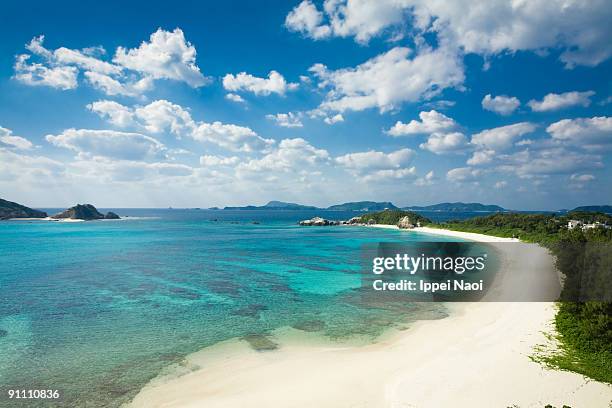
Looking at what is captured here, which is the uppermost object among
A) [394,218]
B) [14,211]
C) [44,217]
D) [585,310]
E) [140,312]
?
[14,211]

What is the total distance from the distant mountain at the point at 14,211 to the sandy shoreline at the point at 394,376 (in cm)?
20727

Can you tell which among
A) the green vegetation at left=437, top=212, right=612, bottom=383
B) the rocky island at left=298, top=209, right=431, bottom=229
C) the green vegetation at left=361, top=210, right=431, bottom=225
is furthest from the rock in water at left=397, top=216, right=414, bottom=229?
the green vegetation at left=437, top=212, right=612, bottom=383

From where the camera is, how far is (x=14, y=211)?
171 meters

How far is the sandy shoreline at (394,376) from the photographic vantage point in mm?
13781

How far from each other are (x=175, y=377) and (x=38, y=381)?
6.34m

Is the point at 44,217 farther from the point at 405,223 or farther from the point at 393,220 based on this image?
the point at 405,223

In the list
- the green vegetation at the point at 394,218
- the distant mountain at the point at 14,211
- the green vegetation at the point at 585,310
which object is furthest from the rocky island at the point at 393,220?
the distant mountain at the point at 14,211

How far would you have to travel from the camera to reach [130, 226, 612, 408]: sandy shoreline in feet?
45.2

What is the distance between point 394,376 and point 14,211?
725ft

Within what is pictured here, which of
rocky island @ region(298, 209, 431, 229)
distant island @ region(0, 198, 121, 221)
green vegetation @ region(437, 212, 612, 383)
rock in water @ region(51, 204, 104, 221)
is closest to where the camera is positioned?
green vegetation @ region(437, 212, 612, 383)

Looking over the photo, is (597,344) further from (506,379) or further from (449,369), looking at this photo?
(449,369)

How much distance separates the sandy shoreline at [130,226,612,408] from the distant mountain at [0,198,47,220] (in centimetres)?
20727

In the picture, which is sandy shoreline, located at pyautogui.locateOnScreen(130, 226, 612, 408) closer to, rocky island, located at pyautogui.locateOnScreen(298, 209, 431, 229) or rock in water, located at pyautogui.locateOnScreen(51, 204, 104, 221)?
rocky island, located at pyautogui.locateOnScreen(298, 209, 431, 229)

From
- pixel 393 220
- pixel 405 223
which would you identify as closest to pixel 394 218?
pixel 393 220
